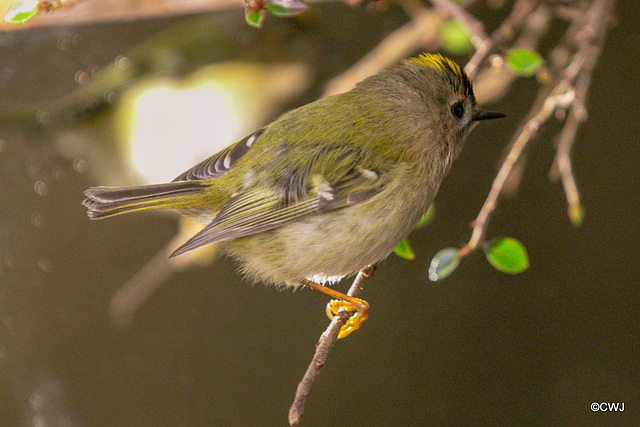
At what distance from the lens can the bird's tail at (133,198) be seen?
0.92m

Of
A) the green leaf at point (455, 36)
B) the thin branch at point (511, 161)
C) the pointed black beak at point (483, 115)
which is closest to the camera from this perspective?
the thin branch at point (511, 161)

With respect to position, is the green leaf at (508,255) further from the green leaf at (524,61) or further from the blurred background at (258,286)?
the blurred background at (258,286)

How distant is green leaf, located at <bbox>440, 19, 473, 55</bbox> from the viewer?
1.29 meters

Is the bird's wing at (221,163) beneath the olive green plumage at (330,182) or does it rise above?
above

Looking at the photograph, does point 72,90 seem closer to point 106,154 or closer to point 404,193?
point 106,154

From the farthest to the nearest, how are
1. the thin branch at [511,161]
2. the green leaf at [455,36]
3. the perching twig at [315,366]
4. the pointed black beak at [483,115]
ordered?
the green leaf at [455,36], the pointed black beak at [483,115], the thin branch at [511,161], the perching twig at [315,366]

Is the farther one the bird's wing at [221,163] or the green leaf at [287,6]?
the bird's wing at [221,163]

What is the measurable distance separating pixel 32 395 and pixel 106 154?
77 cm

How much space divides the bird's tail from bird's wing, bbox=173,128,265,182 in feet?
0.20

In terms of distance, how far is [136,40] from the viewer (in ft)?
5.60

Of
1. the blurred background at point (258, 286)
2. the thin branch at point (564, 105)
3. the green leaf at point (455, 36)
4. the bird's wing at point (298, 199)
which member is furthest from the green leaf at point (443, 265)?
the blurred background at point (258, 286)

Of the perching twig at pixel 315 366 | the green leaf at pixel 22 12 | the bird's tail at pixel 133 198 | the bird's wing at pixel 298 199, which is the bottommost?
the perching twig at pixel 315 366

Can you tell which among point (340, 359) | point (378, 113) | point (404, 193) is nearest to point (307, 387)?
point (404, 193)

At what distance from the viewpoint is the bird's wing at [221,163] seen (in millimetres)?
1024
